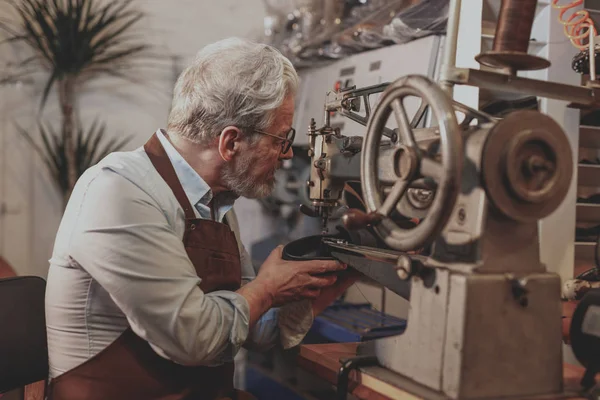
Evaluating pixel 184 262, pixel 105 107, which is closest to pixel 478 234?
pixel 184 262

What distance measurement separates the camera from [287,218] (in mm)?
3918

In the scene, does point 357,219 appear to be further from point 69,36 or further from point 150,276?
point 69,36

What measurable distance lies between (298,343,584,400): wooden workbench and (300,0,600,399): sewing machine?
32mm

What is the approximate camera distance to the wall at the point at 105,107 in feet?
12.8

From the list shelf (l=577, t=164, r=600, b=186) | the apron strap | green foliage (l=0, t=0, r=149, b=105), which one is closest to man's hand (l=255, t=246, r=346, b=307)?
the apron strap

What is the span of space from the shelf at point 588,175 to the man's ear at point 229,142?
1253 millimetres

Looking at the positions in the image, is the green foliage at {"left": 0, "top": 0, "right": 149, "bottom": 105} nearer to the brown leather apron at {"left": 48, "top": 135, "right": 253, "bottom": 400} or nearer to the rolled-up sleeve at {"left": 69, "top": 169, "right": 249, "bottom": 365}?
the brown leather apron at {"left": 48, "top": 135, "right": 253, "bottom": 400}

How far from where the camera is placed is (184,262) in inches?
58.0

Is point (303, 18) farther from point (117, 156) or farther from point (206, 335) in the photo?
point (206, 335)

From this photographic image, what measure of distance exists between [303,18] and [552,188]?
2819mm

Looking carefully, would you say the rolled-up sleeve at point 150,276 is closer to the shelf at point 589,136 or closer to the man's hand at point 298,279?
the man's hand at point 298,279

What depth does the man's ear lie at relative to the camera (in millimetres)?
1748

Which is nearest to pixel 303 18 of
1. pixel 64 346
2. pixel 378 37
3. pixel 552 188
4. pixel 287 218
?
pixel 378 37

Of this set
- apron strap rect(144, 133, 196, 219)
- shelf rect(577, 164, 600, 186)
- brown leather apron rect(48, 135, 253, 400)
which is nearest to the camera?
brown leather apron rect(48, 135, 253, 400)
